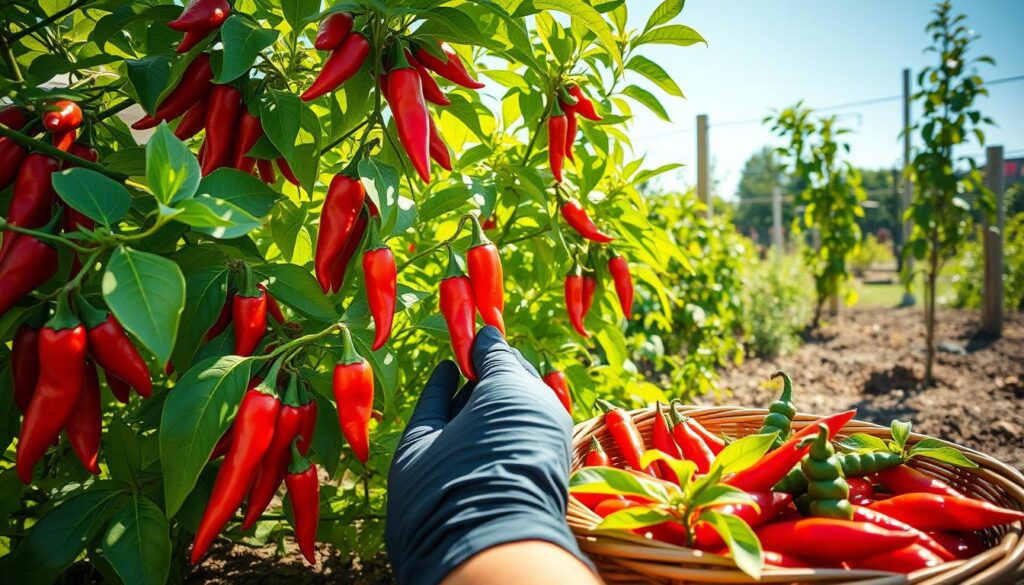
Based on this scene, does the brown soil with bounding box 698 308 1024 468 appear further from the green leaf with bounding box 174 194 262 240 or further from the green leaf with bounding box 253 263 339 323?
the green leaf with bounding box 174 194 262 240

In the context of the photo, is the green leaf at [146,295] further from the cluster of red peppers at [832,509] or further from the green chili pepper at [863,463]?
the green chili pepper at [863,463]

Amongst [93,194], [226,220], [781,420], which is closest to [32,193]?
[93,194]

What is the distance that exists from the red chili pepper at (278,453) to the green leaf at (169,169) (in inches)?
13.2

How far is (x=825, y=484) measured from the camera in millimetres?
1131

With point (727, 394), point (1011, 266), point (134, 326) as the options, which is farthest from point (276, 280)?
point (1011, 266)

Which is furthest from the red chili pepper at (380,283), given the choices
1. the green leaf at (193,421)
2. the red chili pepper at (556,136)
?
the red chili pepper at (556,136)

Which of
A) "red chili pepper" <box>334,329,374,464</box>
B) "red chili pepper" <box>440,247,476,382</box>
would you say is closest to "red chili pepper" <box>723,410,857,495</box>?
"red chili pepper" <box>440,247,476,382</box>

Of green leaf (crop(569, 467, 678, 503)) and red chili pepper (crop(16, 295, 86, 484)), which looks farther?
green leaf (crop(569, 467, 678, 503))

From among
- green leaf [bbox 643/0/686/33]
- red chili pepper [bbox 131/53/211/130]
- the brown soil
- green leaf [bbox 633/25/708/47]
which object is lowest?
the brown soil

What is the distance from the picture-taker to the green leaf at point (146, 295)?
2.40ft

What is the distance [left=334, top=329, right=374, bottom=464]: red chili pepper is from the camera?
3.46ft

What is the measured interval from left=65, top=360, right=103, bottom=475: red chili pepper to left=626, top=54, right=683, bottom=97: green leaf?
3.94ft

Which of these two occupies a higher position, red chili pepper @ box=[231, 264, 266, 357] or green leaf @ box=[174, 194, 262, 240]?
green leaf @ box=[174, 194, 262, 240]

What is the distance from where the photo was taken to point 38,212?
104 centimetres
